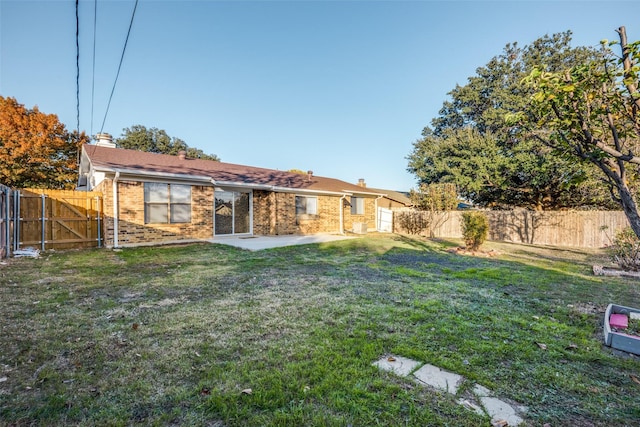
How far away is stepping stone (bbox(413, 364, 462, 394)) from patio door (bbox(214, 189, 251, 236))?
1161cm

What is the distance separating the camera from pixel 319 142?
2323 cm

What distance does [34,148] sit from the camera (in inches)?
728

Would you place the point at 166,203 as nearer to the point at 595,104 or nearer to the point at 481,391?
the point at 481,391

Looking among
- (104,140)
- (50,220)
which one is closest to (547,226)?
(50,220)

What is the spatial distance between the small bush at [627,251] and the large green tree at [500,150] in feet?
30.9

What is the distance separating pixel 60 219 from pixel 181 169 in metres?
4.32

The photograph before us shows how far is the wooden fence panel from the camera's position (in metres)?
8.97

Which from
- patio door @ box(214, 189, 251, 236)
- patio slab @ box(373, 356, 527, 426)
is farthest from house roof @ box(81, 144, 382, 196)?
patio slab @ box(373, 356, 527, 426)

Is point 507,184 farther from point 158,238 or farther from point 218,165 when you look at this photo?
point 158,238

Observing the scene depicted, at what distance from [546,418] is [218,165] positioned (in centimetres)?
1591

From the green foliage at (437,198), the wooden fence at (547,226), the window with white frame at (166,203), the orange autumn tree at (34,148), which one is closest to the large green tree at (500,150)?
the wooden fence at (547,226)

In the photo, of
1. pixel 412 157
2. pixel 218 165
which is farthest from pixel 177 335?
pixel 412 157

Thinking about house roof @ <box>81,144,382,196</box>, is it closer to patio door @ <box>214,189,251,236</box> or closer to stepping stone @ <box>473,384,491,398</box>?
patio door @ <box>214,189,251,236</box>

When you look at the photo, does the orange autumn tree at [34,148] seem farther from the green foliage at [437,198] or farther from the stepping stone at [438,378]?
the stepping stone at [438,378]
